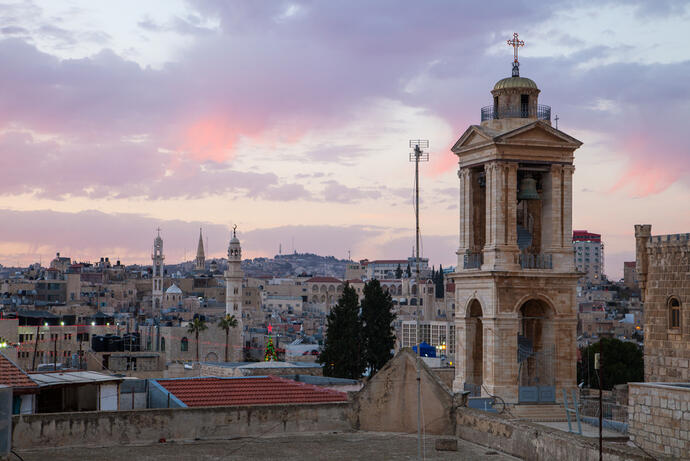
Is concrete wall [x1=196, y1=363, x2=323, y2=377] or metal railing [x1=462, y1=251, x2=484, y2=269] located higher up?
metal railing [x1=462, y1=251, x2=484, y2=269]

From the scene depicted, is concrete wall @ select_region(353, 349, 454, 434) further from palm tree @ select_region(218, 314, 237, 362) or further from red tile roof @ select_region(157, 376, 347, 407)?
palm tree @ select_region(218, 314, 237, 362)

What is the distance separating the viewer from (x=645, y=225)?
1207 inches

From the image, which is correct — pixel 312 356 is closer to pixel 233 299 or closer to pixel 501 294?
pixel 233 299

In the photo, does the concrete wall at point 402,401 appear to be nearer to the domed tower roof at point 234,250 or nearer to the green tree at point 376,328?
the green tree at point 376,328

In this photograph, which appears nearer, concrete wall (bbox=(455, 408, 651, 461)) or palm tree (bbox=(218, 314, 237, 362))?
concrete wall (bbox=(455, 408, 651, 461))

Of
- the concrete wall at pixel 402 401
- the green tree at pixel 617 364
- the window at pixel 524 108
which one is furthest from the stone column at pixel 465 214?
the green tree at pixel 617 364

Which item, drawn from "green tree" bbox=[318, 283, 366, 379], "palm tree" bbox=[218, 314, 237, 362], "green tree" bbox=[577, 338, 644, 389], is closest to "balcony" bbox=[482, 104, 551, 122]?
"green tree" bbox=[318, 283, 366, 379]

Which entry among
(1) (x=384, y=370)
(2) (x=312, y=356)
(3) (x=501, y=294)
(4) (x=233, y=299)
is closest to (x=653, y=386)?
(1) (x=384, y=370)

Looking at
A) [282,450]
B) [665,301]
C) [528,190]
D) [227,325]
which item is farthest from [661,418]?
[227,325]

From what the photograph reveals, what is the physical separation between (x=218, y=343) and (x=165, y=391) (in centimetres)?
8512

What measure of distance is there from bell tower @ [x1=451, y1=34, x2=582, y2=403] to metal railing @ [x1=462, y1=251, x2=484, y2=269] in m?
0.03

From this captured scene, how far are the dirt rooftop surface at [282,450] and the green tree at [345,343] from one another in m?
33.5

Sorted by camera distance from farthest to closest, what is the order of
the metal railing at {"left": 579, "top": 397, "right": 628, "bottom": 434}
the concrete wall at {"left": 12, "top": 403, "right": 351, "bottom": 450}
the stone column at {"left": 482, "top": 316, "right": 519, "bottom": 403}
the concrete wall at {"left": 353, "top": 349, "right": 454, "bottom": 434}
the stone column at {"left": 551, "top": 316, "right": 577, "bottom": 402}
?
the stone column at {"left": 551, "top": 316, "right": 577, "bottom": 402}, the stone column at {"left": 482, "top": 316, "right": 519, "bottom": 403}, the metal railing at {"left": 579, "top": 397, "right": 628, "bottom": 434}, the concrete wall at {"left": 353, "top": 349, "right": 454, "bottom": 434}, the concrete wall at {"left": 12, "top": 403, "right": 351, "bottom": 450}

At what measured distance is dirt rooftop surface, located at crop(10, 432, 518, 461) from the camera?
17.0m
